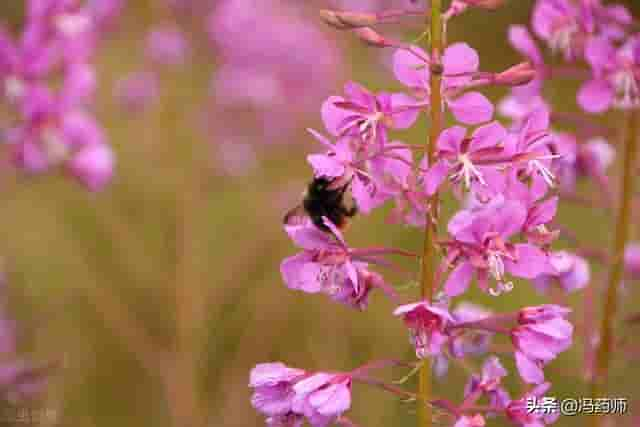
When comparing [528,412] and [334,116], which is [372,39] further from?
[528,412]

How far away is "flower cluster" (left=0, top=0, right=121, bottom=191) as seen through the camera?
145 cm

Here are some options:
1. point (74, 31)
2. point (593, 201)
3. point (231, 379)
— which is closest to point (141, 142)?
point (231, 379)

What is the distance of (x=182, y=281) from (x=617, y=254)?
1.05 metres

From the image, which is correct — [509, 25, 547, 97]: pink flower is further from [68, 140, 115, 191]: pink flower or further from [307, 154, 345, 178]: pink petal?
[68, 140, 115, 191]: pink flower

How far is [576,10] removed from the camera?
3.59 ft

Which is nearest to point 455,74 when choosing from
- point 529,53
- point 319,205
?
point 319,205

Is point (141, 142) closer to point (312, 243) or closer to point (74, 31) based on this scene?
point (74, 31)

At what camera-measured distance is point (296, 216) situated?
942 mm

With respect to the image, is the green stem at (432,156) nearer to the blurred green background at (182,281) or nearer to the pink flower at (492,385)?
the pink flower at (492,385)

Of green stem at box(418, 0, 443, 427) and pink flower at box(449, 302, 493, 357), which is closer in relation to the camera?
green stem at box(418, 0, 443, 427)

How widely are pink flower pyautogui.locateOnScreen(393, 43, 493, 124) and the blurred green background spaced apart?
658 mm

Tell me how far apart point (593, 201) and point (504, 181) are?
0.39 metres

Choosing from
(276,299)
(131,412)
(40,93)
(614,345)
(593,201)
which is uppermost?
(40,93)

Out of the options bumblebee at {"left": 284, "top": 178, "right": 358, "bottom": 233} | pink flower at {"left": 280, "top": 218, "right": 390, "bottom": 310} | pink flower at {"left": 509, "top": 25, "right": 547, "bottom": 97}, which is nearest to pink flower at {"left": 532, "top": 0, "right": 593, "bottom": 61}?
pink flower at {"left": 509, "top": 25, "right": 547, "bottom": 97}
